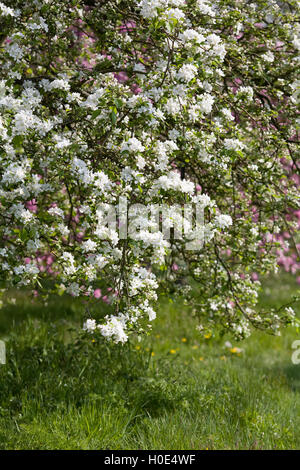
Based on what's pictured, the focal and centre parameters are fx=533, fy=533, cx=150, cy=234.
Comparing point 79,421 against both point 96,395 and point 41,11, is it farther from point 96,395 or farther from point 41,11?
point 41,11

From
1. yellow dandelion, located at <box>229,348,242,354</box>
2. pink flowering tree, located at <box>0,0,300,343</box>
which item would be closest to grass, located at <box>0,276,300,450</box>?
yellow dandelion, located at <box>229,348,242,354</box>

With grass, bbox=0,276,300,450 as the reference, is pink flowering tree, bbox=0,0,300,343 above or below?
above

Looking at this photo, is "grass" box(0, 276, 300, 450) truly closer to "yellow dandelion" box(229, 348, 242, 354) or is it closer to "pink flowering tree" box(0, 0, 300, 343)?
"yellow dandelion" box(229, 348, 242, 354)

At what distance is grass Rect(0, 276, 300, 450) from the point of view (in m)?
3.57

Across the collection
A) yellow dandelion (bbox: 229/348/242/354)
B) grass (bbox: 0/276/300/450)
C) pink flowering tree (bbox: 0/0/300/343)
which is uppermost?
pink flowering tree (bbox: 0/0/300/343)

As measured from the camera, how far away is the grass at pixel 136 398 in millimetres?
3570

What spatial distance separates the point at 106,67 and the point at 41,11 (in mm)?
741

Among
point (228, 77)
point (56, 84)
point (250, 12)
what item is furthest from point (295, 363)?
point (56, 84)

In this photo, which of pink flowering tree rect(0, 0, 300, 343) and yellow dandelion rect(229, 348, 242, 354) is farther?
yellow dandelion rect(229, 348, 242, 354)

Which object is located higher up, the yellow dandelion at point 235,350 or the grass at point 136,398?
the yellow dandelion at point 235,350

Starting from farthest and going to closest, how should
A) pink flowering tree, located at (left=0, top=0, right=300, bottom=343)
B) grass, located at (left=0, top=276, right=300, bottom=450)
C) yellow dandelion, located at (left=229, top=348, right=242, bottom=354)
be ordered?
yellow dandelion, located at (left=229, top=348, right=242, bottom=354)
grass, located at (left=0, top=276, right=300, bottom=450)
pink flowering tree, located at (left=0, top=0, right=300, bottom=343)

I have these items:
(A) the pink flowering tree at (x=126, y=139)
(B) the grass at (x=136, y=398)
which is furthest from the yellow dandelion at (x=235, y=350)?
(A) the pink flowering tree at (x=126, y=139)

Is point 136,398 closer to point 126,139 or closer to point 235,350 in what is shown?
point 126,139

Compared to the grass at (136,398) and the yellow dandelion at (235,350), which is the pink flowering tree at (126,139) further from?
the yellow dandelion at (235,350)
